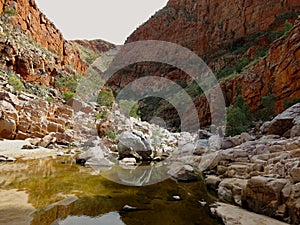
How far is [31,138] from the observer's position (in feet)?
55.9

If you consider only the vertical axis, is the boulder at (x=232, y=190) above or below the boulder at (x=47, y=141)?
below

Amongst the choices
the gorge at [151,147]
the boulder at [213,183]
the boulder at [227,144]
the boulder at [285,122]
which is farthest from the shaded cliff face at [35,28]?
the boulder at [285,122]

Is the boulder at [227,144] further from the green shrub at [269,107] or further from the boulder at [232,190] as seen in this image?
the green shrub at [269,107]

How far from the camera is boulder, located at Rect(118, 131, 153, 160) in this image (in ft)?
43.7

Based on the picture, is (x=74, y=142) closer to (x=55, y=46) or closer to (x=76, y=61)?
(x=55, y=46)

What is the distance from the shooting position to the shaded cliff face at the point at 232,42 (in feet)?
81.5

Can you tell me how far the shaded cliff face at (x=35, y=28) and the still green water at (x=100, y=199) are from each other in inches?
1041

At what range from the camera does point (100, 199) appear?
6184mm

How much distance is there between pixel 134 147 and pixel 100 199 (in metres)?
7.37

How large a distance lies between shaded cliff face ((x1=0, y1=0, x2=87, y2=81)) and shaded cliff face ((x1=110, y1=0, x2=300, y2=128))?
21654 mm

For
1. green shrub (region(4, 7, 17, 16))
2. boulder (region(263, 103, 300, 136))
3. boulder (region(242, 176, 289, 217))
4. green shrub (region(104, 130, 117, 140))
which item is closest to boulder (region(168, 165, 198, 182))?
boulder (region(242, 176, 289, 217))

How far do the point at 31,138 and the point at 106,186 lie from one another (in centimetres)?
1219

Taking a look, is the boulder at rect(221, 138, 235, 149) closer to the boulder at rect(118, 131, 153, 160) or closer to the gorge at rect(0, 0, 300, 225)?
the gorge at rect(0, 0, 300, 225)

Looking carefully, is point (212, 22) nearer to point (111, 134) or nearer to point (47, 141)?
point (111, 134)
